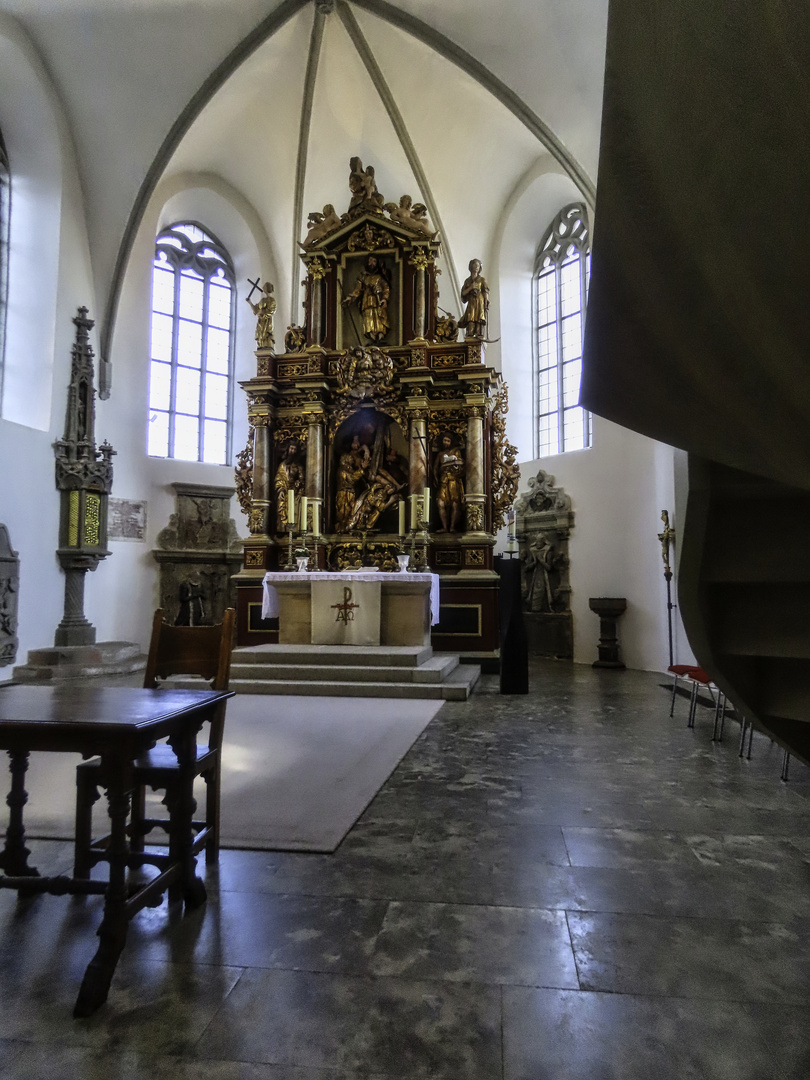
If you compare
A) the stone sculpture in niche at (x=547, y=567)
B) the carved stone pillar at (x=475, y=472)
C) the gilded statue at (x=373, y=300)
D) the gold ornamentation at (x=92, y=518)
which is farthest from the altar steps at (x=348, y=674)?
the gilded statue at (x=373, y=300)

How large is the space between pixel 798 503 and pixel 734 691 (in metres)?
0.48

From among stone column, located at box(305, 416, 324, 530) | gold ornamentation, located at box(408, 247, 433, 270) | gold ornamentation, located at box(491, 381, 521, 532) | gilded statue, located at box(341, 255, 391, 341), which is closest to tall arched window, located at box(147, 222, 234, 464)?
stone column, located at box(305, 416, 324, 530)

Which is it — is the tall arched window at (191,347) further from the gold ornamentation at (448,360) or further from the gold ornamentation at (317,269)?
the gold ornamentation at (448,360)

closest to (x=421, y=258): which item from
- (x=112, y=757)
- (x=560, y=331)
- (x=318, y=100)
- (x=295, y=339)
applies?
(x=295, y=339)

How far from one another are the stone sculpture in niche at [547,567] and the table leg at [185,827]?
33.0 feet

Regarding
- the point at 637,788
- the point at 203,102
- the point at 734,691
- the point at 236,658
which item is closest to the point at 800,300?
the point at 734,691

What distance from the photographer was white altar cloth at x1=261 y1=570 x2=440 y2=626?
845 centimetres

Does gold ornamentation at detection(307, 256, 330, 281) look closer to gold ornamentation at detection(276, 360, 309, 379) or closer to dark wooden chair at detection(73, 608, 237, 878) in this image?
gold ornamentation at detection(276, 360, 309, 379)

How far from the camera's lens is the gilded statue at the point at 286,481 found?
1061 centimetres

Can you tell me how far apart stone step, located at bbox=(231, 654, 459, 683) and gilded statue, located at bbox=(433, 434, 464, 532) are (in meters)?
2.98

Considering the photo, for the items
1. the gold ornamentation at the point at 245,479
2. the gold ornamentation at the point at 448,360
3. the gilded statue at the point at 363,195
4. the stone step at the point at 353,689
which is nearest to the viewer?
the stone step at the point at 353,689

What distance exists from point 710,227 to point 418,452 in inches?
366

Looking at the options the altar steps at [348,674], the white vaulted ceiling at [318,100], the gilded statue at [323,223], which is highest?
the white vaulted ceiling at [318,100]

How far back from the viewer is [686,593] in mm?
1644
